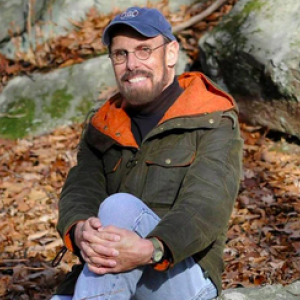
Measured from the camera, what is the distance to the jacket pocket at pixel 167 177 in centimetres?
295

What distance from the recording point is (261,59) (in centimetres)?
595

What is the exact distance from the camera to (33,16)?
304 inches

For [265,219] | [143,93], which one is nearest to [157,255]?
[143,93]

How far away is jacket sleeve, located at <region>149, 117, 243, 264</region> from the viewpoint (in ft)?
8.43

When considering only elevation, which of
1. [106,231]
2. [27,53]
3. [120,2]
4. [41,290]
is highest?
[106,231]

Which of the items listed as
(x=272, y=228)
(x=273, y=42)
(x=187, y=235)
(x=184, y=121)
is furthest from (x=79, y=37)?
(x=187, y=235)

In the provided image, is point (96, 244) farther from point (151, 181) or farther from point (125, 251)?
point (151, 181)

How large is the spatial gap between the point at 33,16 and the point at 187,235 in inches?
228

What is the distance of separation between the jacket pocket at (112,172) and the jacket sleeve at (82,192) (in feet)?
0.10

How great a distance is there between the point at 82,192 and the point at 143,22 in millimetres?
916

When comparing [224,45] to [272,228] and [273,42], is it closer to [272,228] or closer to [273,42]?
[273,42]

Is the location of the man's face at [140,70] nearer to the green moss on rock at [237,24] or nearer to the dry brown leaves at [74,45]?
the green moss on rock at [237,24]

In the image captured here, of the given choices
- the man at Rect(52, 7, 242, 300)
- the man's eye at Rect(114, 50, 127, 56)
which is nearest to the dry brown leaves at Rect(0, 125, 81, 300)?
the man at Rect(52, 7, 242, 300)

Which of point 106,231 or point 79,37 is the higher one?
point 106,231
